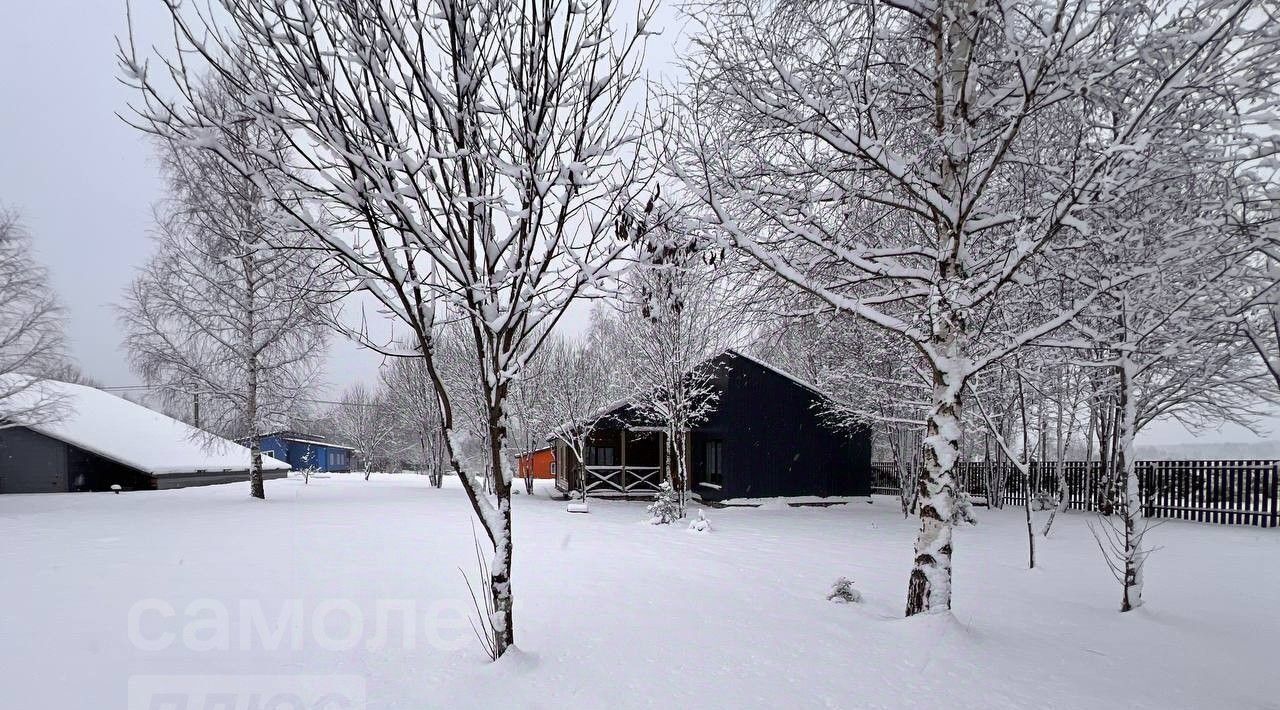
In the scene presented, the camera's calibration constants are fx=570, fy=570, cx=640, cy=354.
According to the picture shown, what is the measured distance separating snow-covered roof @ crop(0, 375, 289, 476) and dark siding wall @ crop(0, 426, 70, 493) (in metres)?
0.38

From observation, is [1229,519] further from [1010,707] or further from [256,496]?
[256,496]

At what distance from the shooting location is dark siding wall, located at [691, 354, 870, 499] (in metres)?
18.3

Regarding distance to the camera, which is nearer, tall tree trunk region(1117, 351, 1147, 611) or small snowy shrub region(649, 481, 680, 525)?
tall tree trunk region(1117, 351, 1147, 611)

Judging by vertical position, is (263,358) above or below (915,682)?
above

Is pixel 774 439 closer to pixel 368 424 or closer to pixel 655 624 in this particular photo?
pixel 655 624

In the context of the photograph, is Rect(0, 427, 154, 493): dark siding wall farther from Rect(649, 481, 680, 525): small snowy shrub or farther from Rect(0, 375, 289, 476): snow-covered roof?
Rect(649, 481, 680, 525): small snowy shrub

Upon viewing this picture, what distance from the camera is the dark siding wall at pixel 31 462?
1806 cm

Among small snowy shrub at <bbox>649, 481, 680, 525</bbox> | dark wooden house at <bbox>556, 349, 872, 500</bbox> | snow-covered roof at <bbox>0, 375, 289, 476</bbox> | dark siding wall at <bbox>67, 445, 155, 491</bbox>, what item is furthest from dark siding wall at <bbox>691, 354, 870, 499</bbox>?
dark siding wall at <bbox>67, 445, 155, 491</bbox>

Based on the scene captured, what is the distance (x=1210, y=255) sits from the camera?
4934 mm

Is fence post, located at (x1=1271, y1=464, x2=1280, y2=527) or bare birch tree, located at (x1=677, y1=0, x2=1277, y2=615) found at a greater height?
bare birch tree, located at (x1=677, y1=0, x2=1277, y2=615)

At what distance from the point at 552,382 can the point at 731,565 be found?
15583 mm

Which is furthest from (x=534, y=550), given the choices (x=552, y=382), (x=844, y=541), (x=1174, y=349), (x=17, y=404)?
(x=17, y=404)

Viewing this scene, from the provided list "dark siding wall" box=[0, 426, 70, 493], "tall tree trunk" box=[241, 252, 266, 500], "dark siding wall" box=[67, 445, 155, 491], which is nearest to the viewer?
"tall tree trunk" box=[241, 252, 266, 500]

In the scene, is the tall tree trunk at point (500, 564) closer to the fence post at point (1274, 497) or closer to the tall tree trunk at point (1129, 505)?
the tall tree trunk at point (1129, 505)
